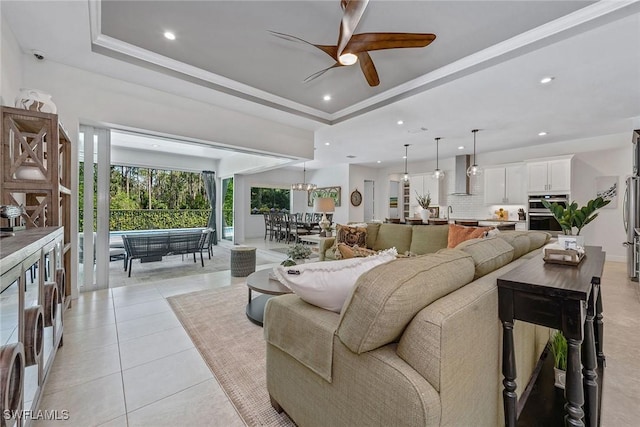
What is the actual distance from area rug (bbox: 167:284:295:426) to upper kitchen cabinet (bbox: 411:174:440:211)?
6.75 m

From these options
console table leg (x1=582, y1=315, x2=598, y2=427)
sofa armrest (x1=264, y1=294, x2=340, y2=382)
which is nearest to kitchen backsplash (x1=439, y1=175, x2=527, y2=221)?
console table leg (x1=582, y1=315, x2=598, y2=427)

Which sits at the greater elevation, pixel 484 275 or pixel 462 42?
pixel 462 42

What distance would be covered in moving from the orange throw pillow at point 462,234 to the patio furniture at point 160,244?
4.54 meters

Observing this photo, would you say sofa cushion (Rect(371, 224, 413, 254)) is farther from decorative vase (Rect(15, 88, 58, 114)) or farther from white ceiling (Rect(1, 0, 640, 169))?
decorative vase (Rect(15, 88, 58, 114))

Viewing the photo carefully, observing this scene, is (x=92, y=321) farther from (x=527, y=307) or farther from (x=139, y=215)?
(x=139, y=215)

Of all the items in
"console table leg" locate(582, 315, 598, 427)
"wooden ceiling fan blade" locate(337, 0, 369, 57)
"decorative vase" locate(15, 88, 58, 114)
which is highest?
"wooden ceiling fan blade" locate(337, 0, 369, 57)

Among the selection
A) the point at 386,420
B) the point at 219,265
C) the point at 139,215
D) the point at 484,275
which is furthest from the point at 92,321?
the point at 139,215

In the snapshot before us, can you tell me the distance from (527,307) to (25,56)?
16.3 ft

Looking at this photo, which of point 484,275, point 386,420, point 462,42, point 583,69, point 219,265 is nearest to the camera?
point 386,420

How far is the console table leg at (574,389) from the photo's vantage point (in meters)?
1.11

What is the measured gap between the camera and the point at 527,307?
1.14 meters

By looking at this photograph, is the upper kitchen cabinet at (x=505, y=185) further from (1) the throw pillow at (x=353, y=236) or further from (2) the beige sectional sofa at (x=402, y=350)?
(2) the beige sectional sofa at (x=402, y=350)

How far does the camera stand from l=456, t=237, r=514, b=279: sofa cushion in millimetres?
1403

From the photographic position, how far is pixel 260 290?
261 cm
